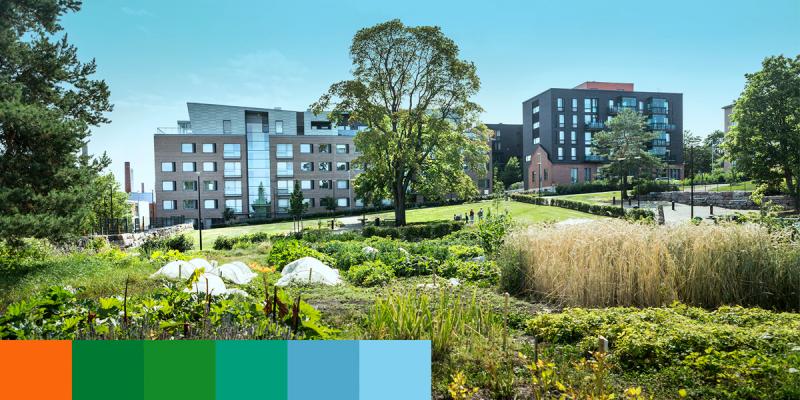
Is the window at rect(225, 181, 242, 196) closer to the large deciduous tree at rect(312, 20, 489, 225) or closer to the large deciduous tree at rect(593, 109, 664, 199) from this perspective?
the large deciduous tree at rect(312, 20, 489, 225)

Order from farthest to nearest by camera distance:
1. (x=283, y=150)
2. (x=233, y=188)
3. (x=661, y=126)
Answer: (x=661, y=126) < (x=283, y=150) < (x=233, y=188)

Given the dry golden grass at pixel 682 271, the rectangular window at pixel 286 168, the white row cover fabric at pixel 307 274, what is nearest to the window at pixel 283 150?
the rectangular window at pixel 286 168

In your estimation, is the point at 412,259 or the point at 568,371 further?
the point at 412,259

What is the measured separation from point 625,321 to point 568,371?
1.69m

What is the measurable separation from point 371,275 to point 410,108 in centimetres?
1839

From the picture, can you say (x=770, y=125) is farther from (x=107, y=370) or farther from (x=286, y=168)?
(x=286, y=168)

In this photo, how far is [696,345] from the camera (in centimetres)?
461

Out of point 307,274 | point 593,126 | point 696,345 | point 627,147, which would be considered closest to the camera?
point 696,345

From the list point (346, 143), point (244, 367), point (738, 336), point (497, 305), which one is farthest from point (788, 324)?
point (346, 143)

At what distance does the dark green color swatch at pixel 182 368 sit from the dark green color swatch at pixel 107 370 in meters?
0.05

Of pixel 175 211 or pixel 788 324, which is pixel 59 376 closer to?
pixel 788 324

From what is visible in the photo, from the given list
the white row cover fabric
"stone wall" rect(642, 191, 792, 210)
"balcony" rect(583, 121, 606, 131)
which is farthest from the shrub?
"balcony" rect(583, 121, 606, 131)

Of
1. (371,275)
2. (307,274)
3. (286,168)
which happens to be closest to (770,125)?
(371,275)

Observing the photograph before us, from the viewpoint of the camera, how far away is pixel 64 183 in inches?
483
